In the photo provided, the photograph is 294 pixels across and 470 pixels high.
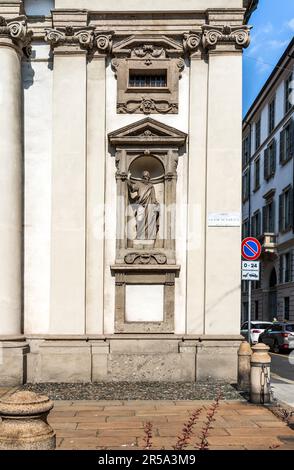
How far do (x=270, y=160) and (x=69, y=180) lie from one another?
38.0 m

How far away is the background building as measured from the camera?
42969 millimetres

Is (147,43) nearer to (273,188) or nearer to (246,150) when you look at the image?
(273,188)

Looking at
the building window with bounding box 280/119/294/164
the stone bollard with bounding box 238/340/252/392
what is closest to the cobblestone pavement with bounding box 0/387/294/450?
the stone bollard with bounding box 238/340/252/392

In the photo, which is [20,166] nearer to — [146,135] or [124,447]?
[146,135]

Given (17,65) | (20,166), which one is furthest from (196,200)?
(17,65)

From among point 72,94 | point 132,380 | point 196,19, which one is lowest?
point 132,380

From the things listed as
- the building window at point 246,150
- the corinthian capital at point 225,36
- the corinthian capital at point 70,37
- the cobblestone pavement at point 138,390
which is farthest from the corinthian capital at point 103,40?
the building window at point 246,150

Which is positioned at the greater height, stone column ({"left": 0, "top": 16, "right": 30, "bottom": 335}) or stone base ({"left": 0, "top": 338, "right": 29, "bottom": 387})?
stone column ({"left": 0, "top": 16, "right": 30, "bottom": 335})

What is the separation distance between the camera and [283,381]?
14.8m

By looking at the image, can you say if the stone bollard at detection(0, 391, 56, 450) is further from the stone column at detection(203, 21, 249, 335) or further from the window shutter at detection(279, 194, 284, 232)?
the window shutter at detection(279, 194, 284, 232)

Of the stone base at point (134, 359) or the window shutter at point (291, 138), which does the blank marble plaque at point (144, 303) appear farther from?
the window shutter at point (291, 138)

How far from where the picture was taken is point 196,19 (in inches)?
551

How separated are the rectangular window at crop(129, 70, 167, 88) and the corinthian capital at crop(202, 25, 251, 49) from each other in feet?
4.12
